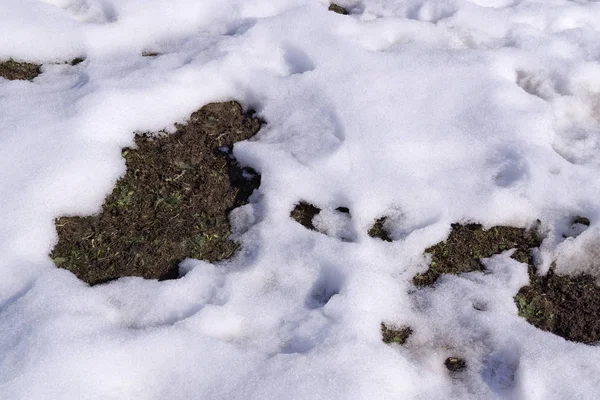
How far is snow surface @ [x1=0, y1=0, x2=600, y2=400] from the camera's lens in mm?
2670

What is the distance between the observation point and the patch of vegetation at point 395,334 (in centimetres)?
286

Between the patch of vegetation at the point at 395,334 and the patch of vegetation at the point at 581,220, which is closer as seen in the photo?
the patch of vegetation at the point at 395,334

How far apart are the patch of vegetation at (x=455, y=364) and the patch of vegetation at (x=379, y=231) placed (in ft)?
2.54

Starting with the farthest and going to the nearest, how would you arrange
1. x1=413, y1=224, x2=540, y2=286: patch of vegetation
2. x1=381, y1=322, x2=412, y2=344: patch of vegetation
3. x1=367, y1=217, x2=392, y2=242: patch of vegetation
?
x1=367, y1=217, x2=392, y2=242: patch of vegetation < x1=413, y1=224, x2=540, y2=286: patch of vegetation < x1=381, y1=322, x2=412, y2=344: patch of vegetation

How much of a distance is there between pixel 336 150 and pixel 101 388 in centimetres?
190

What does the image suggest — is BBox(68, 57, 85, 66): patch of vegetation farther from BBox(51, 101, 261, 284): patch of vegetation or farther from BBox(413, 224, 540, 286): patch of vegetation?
BBox(413, 224, 540, 286): patch of vegetation

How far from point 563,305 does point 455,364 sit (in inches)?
28.3

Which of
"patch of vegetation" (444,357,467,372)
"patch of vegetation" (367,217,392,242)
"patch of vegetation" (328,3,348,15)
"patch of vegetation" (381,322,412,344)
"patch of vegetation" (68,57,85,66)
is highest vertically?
"patch of vegetation" (328,3,348,15)

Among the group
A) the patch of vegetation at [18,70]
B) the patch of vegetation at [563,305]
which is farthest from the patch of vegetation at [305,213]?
the patch of vegetation at [18,70]

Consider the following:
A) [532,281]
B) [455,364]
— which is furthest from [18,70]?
[532,281]

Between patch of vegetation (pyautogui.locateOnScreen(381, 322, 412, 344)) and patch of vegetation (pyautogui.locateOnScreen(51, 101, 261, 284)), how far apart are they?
3.14ft

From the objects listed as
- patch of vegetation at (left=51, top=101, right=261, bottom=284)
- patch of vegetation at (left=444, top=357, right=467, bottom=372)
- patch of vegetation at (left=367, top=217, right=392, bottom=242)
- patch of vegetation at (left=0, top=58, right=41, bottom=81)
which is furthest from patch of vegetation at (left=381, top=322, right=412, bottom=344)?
patch of vegetation at (left=0, top=58, right=41, bottom=81)

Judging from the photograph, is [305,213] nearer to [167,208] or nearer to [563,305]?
[167,208]

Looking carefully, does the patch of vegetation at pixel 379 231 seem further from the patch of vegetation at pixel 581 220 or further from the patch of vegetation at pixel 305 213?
the patch of vegetation at pixel 581 220
